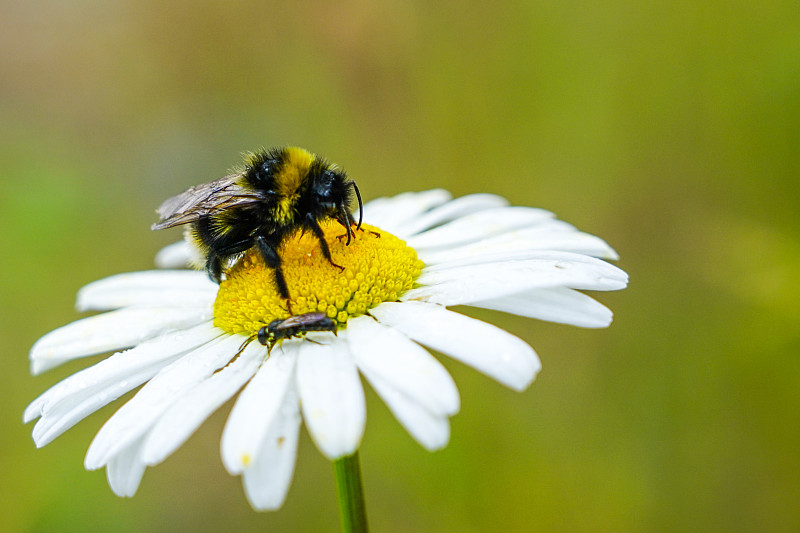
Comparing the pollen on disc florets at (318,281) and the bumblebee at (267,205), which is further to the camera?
the bumblebee at (267,205)

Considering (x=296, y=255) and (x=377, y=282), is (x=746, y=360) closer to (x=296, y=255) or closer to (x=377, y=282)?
(x=377, y=282)

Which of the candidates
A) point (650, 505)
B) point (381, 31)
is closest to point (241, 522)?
point (650, 505)

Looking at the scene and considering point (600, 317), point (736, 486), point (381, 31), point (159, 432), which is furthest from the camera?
point (381, 31)

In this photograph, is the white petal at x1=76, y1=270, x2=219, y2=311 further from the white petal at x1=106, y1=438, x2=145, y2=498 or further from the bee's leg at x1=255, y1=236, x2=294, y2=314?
the white petal at x1=106, y1=438, x2=145, y2=498

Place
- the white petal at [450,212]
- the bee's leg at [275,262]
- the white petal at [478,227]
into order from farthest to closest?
1. the white petal at [450,212]
2. the white petal at [478,227]
3. the bee's leg at [275,262]

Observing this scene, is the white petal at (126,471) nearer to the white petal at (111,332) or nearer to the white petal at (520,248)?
the white petal at (111,332)

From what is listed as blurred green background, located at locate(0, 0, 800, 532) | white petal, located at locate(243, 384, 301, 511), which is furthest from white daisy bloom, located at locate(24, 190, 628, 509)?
blurred green background, located at locate(0, 0, 800, 532)

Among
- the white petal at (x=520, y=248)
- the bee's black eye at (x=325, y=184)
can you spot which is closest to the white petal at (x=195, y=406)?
the bee's black eye at (x=325, y=184)
